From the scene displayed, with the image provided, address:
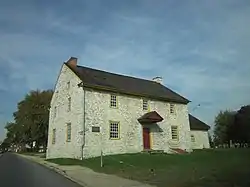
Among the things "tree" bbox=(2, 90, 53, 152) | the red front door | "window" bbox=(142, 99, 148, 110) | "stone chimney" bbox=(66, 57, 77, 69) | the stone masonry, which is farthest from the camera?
"tree" bbox=(2, 90, 53, 152)

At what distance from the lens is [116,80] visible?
34094 mm

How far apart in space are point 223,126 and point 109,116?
44.0 m

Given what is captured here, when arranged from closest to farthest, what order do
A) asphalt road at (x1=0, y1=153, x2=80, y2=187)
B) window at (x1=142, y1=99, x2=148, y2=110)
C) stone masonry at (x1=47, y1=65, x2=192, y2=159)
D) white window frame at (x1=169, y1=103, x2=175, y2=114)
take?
asphalt road at (x1=0, y1=153, x2=80, y2=187) < stone masonry at (x1=47, y1=65, x2=192, y2=159) < window at (x1=142, y1=99, x2=148, y2=110) < white window frame at (x1=169, y1=103, x2=175, y2=114)

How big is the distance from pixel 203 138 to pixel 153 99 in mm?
15123

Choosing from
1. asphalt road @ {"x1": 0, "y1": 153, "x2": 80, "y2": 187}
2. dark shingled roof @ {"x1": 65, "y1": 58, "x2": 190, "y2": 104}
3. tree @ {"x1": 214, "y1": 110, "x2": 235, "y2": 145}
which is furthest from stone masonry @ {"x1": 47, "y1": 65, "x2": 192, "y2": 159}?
tree @ {"x1": 214, "y1": 110, "x2": 235, "y2": 145}

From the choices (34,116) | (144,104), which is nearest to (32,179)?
(144,104)

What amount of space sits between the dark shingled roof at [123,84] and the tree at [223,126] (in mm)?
29024

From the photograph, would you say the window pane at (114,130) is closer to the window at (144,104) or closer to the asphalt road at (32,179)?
the window at (144,104)

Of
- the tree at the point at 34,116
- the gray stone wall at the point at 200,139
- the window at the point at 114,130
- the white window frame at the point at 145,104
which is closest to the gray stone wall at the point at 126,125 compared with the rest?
the window at the point at 114,130

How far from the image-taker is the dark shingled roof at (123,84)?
96.6ft

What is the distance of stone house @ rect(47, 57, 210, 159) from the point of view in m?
27.6

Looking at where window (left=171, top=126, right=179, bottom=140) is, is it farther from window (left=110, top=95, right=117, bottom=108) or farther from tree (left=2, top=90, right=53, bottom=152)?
tree (left=2, top=90, right=53, bottom=152)

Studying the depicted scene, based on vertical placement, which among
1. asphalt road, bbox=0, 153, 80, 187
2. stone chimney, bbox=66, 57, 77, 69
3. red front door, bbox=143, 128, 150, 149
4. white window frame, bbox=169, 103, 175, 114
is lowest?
asphalt road, bbox=0, 153, 80, 187

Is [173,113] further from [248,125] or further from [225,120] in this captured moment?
[225,120]
